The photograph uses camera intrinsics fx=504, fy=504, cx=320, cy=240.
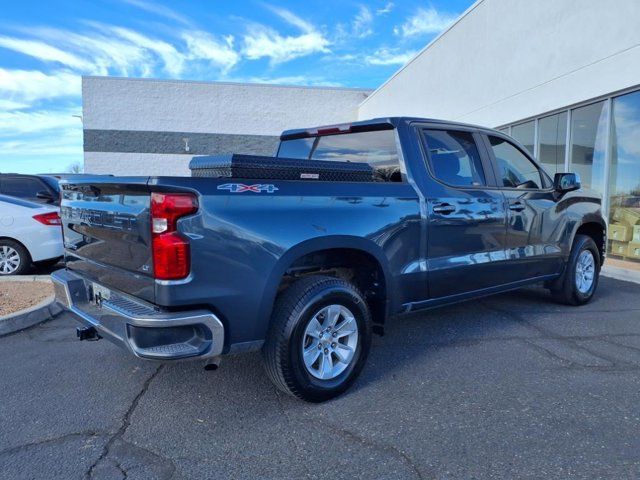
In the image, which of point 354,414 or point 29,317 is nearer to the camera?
point 354,414

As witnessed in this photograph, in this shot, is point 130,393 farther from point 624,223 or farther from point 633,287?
point 624,223

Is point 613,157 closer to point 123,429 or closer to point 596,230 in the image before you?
point 596,230

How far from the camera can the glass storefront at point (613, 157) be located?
817 centimetres

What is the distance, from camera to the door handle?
12.9 feet

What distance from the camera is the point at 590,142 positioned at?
9.00 m

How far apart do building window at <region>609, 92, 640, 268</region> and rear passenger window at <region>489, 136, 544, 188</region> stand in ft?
13.2

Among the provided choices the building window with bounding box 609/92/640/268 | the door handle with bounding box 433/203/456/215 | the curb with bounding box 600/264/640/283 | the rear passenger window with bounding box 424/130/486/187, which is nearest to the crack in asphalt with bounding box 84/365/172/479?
the door handle with bounding box 433/203/456/215

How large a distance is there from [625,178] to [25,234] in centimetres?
948

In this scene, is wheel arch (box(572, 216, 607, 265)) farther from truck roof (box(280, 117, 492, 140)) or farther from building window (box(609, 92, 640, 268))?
building window (box(609, 92, 640, 268))

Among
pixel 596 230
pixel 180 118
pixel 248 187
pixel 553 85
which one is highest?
pixel 180 118

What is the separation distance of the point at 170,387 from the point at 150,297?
104 cm

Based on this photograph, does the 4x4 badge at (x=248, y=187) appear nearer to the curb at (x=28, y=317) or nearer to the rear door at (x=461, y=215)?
the rear door at (x=461, y=215)

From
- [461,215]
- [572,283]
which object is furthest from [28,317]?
[572,283]

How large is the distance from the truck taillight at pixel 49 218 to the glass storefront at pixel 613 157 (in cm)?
869
